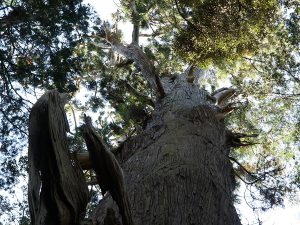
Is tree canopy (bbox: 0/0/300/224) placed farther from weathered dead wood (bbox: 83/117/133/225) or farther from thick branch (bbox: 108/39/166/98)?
weathered dead wood (bbox: 83/117/133/225)

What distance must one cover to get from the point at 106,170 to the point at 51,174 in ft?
0.98

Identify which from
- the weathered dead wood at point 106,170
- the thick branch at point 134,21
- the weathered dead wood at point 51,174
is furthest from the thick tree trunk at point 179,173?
the thick branch at point 134,21

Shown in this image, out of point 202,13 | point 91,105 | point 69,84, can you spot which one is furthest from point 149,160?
point 91,105

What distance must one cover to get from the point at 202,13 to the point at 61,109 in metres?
5.71

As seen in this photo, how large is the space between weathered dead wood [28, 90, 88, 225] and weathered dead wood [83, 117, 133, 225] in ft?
0.40

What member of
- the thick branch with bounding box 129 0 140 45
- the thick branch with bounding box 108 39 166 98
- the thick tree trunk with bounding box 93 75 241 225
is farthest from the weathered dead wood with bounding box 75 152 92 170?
the thick branch with bounding box 129 0 140 45

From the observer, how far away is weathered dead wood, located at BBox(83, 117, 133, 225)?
2.22m

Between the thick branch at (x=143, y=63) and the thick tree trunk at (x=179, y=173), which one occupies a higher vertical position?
the thick branch at (x=143, y=63)

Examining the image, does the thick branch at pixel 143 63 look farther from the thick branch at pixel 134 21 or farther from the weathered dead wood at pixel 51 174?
the weathered dead wood at pixel 51 174

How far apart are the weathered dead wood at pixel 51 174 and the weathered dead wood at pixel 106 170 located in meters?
0.12

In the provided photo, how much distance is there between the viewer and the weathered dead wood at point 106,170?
2219 mm

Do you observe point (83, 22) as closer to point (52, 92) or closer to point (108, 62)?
point (52, 92)

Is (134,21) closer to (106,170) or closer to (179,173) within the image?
(179,173)

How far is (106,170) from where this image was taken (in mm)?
2270
